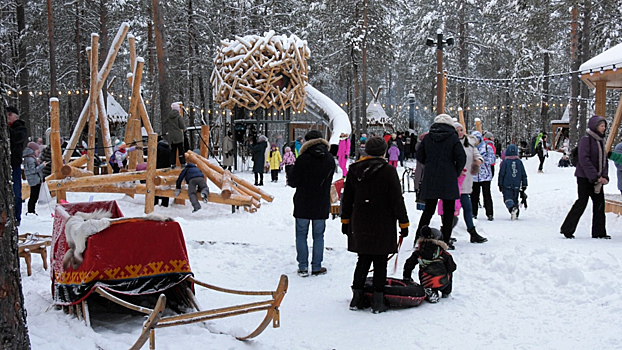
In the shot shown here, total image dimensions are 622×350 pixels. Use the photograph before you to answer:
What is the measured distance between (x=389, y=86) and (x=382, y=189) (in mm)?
50171

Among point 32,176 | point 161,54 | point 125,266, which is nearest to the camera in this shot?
point 125,266

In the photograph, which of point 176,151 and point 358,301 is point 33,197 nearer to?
point 176,151

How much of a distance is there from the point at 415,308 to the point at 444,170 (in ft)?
7.15

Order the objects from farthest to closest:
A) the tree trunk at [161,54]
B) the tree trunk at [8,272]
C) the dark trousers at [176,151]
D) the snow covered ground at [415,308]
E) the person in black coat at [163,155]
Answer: the tree trunk at [161,54], the dark trousers at [176,151], the person in black coat at [163,155], the snow covered ground at [415,308], the tree trunk at [8,272]

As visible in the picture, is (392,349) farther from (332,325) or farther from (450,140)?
(450,140)

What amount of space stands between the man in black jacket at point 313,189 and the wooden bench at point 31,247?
2956 millimetres

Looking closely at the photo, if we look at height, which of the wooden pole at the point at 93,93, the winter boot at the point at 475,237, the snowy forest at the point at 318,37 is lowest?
the winter boot at the point at 475,237

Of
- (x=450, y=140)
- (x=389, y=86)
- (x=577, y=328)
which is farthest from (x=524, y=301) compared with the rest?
(x=389, y=86)

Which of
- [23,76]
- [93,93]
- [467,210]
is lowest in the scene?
[467,210]

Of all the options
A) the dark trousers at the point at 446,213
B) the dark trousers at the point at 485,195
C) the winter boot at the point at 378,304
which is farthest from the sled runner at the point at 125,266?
the dark trousers at the point at 485,195

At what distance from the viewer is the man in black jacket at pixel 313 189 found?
21.0ft

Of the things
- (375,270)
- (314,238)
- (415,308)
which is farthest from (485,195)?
(375,270)

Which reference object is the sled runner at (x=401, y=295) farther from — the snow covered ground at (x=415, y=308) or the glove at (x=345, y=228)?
the glove at (x=345, y=228)

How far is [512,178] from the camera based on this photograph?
1098cm
